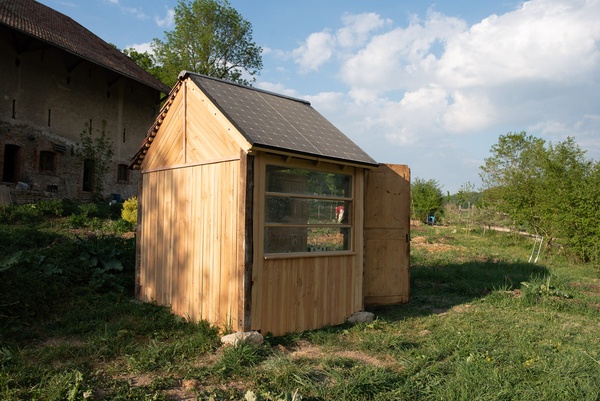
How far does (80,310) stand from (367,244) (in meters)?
5.04

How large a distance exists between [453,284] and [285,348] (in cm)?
584

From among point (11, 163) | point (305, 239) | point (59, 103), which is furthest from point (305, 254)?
point (59, 103)

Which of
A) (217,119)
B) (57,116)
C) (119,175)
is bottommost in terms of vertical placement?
(217,119)

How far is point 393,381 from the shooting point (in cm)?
477

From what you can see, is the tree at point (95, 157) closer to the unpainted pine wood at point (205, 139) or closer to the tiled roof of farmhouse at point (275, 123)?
the tiled roof of farmhouse at point (275, 123)

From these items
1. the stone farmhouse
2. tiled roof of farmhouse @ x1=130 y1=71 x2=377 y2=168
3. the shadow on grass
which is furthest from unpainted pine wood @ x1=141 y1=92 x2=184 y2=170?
the stone farmhouse

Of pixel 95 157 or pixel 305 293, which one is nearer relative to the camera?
pixel 305 293

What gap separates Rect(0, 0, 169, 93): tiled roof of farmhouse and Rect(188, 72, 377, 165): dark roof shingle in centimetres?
1286

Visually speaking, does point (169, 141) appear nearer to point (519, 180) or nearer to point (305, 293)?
point (305, 293)

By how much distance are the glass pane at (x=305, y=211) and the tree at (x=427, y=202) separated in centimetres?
2665

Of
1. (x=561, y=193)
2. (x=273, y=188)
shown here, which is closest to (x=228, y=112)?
(x=273, y=188)

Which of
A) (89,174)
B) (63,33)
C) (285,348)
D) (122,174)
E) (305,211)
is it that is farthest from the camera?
(122,174)

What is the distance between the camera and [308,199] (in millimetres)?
6863

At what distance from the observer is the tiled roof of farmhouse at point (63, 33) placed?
16922 millimetres
